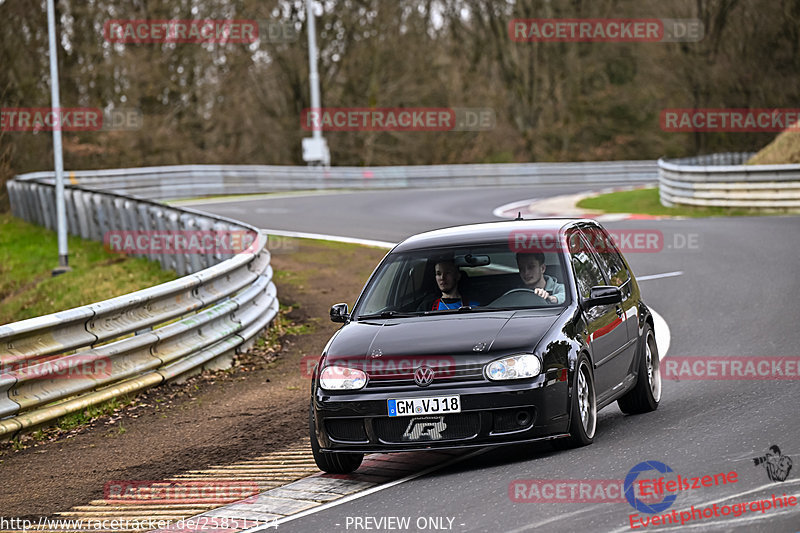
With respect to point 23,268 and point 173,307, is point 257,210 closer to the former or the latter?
point 23,268

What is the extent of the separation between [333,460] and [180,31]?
39138mm

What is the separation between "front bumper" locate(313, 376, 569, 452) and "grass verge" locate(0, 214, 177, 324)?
11614mm

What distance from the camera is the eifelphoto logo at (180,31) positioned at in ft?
142

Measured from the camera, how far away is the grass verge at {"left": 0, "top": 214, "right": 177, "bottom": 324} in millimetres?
19281

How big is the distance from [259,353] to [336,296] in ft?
11.4

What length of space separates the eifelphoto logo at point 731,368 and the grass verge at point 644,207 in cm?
1595

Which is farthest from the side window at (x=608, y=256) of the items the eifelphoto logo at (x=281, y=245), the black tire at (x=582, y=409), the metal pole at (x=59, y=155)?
the metal pole at (x=59, y=155)

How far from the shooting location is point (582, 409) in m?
7.67

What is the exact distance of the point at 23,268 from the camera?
23156mm

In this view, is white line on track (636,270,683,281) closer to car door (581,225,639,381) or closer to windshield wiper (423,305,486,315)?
car door (581,225,639,381)

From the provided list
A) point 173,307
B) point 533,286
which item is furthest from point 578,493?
point 173,307

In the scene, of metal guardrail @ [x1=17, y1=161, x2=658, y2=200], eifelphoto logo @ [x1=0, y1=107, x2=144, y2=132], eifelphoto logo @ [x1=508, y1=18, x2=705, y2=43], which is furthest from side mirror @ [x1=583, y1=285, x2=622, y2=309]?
eifelphoto logo @ [x1=508, y1=18, x2=705, y2=43]

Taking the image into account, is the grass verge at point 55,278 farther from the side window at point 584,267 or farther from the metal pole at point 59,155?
the side window at point 584,267

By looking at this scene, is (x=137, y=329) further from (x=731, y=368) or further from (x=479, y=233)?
(x=731, y=368)
